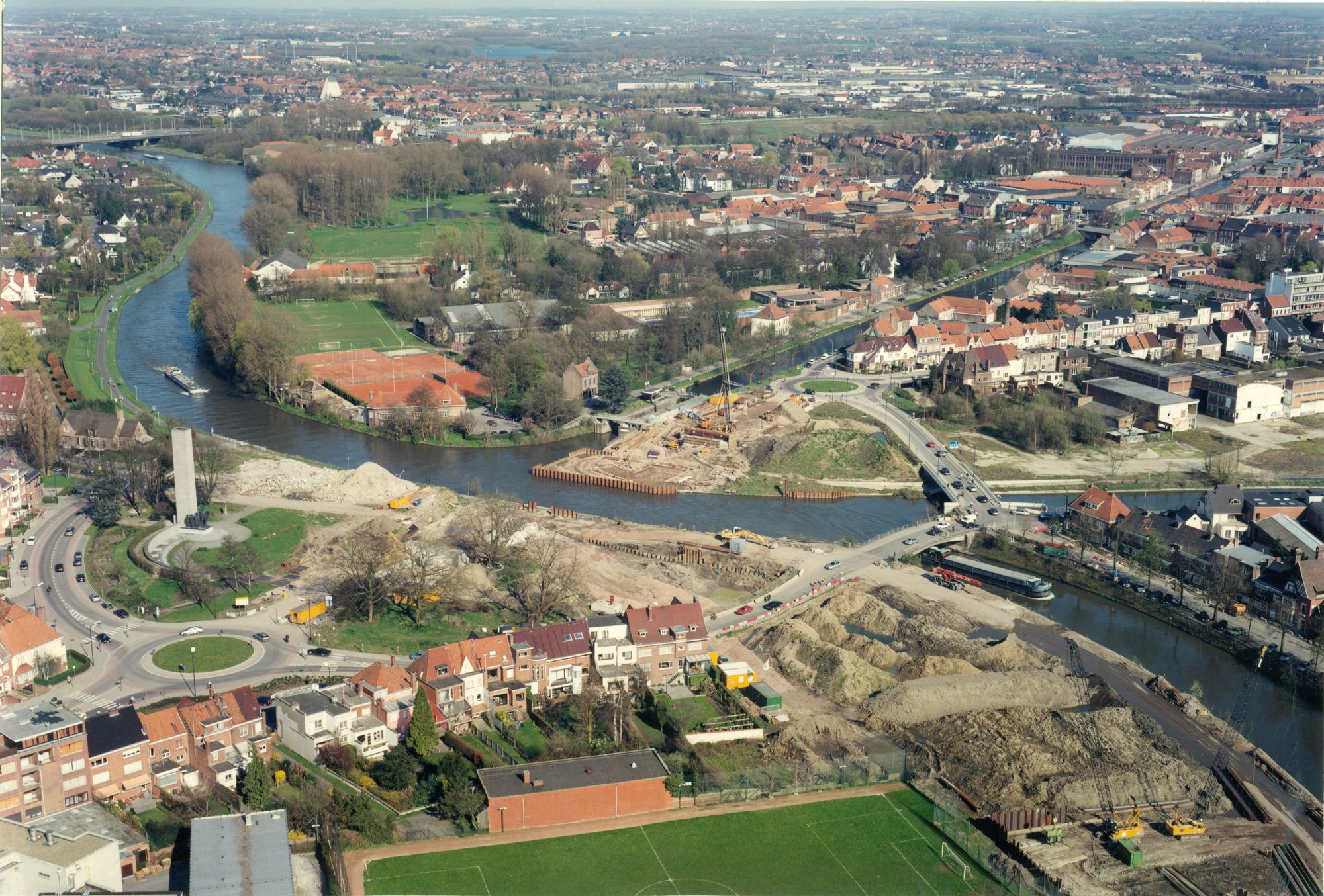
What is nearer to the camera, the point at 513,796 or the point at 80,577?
the point at 513,796

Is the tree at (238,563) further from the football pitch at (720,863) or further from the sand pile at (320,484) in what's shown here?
the football pitch at (720,863)

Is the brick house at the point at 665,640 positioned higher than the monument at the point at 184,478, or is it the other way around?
the monument at the point at 184,478

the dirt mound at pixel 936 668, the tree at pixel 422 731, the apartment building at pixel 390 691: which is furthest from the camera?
the dirt mound at pixel 936 668

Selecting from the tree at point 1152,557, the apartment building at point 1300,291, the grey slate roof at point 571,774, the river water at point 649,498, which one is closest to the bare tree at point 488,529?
the river water at point 649,498

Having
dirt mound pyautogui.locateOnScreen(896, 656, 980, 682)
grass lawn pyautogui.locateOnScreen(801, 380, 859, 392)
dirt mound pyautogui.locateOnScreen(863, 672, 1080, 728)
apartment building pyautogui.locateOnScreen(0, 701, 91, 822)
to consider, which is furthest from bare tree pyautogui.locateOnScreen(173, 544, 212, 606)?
grass lawn pyautogui.locateOnScreen(801, 380, 859, 392)

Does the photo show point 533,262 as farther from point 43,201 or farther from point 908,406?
point 43,201

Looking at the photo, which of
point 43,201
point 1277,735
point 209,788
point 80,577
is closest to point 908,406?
point 1277,735
